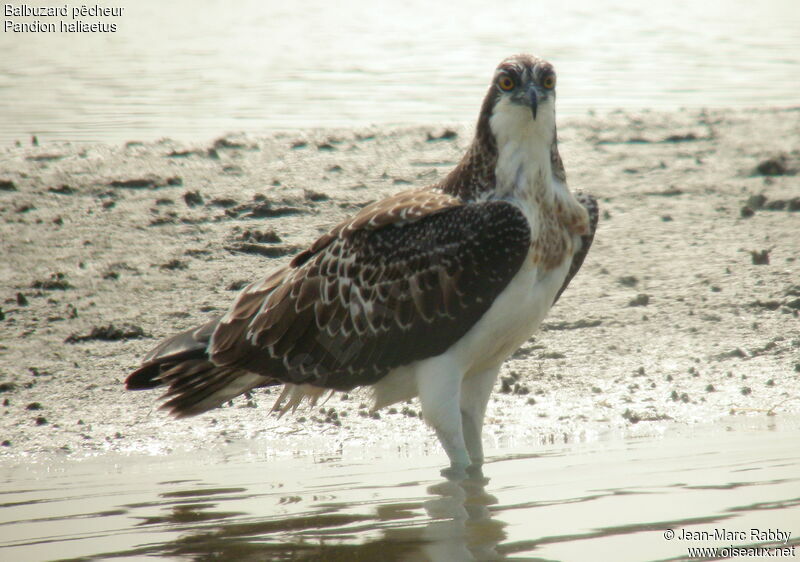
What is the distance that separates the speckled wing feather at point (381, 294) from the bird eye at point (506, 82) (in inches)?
22.8

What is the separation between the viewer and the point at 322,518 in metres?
5.70

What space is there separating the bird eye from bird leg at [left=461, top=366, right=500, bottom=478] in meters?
1.35

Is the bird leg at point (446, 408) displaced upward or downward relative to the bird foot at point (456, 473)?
upward

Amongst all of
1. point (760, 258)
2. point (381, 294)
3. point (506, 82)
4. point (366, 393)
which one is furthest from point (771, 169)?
point (381, 294)

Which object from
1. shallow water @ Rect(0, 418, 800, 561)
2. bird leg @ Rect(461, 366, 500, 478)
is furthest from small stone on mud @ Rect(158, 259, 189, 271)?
bird leg @ Rect(461, 366, 500, 478)

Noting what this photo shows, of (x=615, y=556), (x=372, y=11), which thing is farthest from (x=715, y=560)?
(x=372, y=11)

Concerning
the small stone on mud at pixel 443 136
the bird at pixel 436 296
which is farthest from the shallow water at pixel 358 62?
the bird at pixel 436 296

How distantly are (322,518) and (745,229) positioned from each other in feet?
18.2

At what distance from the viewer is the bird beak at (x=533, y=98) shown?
6.25 meters

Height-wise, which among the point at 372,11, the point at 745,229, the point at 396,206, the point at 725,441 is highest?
the point at 372,11

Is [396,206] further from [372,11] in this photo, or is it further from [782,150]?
[372,11]

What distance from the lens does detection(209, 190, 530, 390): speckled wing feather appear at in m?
6.11

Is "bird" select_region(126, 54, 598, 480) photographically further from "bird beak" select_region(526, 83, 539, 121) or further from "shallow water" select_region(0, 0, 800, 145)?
"shallow water" select_region(0, 0, 800, 145)

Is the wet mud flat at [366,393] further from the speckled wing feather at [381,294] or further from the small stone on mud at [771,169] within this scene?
the speckled wing feather at [381,294]
